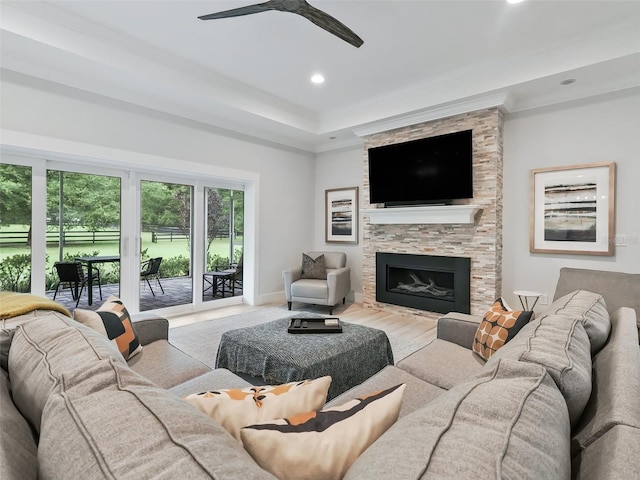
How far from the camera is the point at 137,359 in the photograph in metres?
1.93

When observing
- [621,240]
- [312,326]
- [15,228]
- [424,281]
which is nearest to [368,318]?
[424,281]

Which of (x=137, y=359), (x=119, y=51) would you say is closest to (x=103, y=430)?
(x=137, y=359)

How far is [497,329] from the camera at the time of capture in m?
1.91

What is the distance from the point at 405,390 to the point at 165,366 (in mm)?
1283

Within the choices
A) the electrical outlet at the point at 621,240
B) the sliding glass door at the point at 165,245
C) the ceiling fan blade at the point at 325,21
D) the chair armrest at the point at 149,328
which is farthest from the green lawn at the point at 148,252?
the electrical outlet at the point at 621,240

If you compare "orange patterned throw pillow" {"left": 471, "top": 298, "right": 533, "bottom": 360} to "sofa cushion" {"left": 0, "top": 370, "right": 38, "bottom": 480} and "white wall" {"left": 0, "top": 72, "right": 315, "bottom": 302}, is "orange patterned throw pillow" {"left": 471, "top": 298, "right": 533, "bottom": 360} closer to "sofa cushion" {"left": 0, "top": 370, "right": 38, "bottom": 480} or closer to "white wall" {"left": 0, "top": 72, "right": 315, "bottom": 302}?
"sofa cushion" {"left": 0, "top": 370, "right": 38, "bottom": 480}

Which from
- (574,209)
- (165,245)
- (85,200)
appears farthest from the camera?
(165,245)

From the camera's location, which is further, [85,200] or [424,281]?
[424,281]

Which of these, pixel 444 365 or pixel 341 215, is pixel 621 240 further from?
pixel 341 215

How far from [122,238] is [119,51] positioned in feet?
6.75

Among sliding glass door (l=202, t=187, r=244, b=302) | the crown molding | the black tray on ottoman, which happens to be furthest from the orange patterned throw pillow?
sliding glass door (l=202, t=187, r=244, b=302)

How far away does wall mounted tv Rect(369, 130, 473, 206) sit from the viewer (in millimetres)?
4113

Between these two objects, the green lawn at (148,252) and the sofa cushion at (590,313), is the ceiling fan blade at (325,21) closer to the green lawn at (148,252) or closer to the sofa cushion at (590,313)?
the sofa cushion at (590,313)

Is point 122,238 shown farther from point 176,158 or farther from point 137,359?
point 137,359
